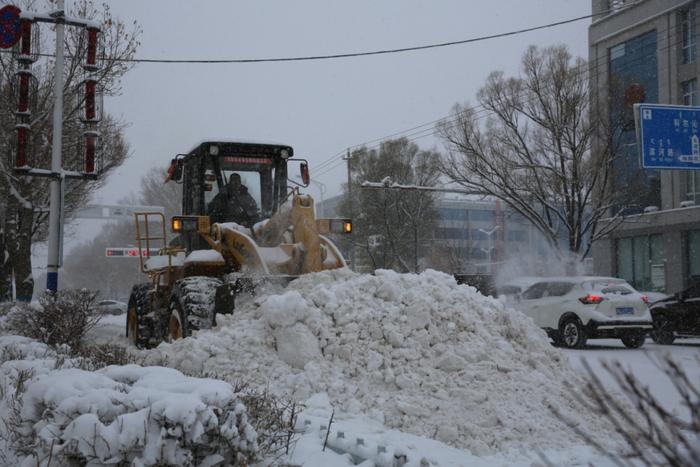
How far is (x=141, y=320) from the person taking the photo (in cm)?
1109

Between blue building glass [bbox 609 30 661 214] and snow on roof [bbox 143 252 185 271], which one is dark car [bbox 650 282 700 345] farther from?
snow on roof [bbox 143 252 185 271]

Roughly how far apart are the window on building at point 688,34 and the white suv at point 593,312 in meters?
17.9

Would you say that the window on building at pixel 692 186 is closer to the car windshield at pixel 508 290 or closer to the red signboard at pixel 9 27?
the car windshield at pixel 508 290

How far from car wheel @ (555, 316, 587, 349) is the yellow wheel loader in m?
6.70

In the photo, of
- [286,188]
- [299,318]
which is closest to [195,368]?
[299,318]

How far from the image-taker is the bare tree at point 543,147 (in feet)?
75.9

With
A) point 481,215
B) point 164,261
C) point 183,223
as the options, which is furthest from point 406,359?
point 481,215

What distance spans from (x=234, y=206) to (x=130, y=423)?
22.7 feet

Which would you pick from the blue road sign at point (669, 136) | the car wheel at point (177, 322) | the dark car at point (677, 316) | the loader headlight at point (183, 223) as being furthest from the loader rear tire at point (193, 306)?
the blue road sign at point (669, 136)

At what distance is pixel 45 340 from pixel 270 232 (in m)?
3.15

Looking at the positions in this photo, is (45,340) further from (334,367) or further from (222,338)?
(334,367)

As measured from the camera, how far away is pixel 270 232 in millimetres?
9562

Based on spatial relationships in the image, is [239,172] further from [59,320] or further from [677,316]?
[677,316]

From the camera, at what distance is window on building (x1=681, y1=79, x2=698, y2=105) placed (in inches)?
1092
